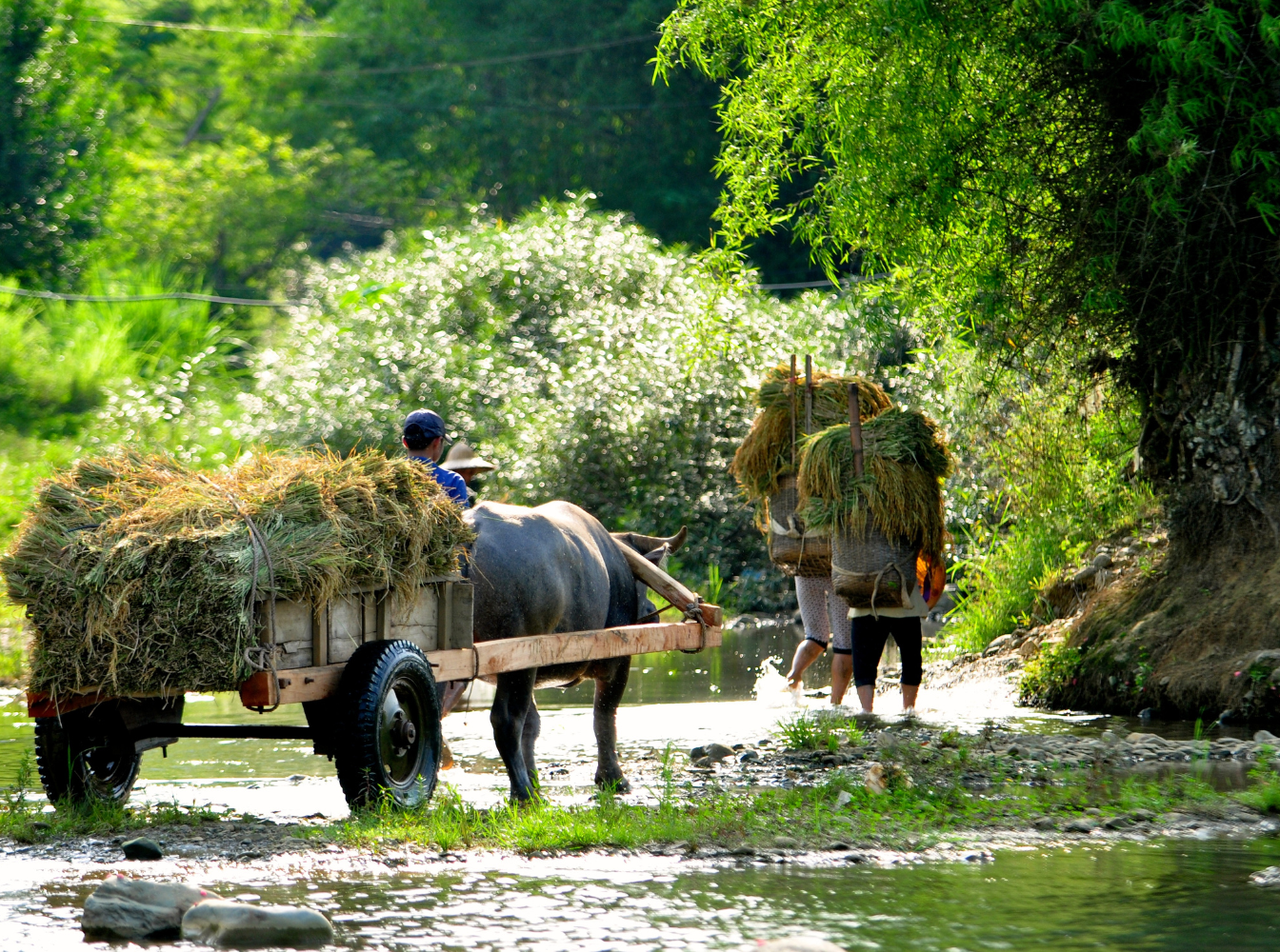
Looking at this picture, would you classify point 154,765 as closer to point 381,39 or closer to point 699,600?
point 699,600

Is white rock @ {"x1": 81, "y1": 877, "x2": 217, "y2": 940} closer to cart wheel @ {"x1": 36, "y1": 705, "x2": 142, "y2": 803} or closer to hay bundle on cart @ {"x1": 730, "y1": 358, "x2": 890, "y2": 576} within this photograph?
cart wheel @ {"x1": 36, "y1": 705, "x2": 142, "y2": 803}

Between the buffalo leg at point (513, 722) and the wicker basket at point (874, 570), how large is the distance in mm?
2755

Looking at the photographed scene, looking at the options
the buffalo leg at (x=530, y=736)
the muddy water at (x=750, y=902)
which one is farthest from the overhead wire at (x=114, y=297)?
the muddy water at (x=750, y=902)

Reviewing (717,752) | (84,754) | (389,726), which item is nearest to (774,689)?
(717,752)

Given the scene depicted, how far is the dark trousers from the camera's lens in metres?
10.3

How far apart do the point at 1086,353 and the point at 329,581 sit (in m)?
7.02

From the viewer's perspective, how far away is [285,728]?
7.13 m

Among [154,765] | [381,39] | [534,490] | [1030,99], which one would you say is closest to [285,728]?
[154,765]

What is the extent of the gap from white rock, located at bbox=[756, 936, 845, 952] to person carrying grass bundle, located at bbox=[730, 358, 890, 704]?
248 inches

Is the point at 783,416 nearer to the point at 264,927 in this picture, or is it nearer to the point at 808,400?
the point at 808,400

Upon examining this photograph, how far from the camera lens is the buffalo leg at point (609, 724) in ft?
28.0

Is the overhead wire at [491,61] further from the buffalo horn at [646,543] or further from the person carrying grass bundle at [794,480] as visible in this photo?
the buffalo horn at [646,543]

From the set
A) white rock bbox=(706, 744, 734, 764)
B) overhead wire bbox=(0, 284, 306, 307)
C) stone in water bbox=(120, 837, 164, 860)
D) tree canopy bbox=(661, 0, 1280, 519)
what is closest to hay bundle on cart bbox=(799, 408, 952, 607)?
tree canopy bbox=(661, 0, 1280, 519)

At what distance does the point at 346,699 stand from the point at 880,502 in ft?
13.8
